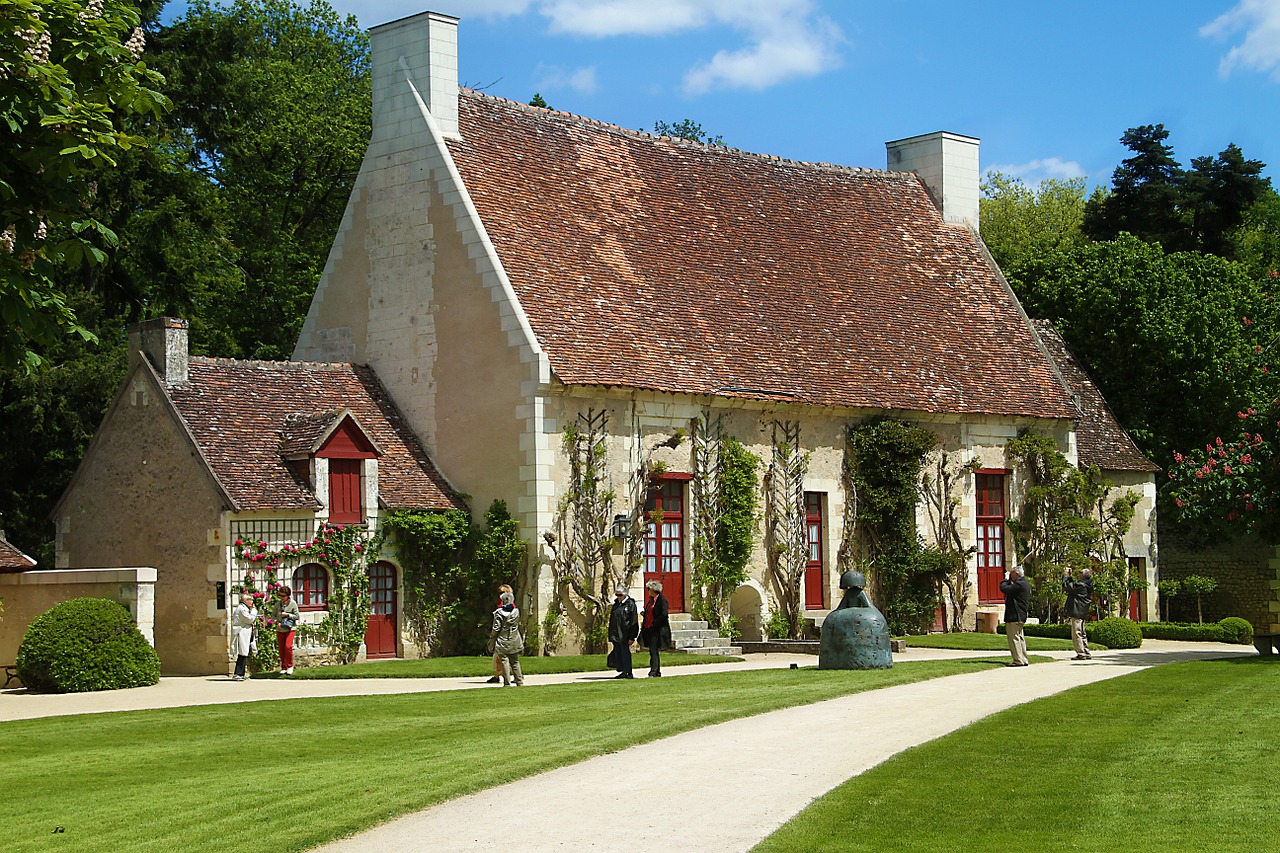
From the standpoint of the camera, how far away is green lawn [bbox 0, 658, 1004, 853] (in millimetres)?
10852

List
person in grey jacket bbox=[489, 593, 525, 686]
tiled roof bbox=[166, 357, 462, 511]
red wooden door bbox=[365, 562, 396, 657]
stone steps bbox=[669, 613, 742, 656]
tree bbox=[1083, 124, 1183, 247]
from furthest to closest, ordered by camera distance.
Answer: tree bbox=[1083, 124, 1183, 247] < stone steps bbox=[669, 613, 742, 656] < red wooden door bbox=[365, 562, 396, 657] < tiled roof bbox=[166, 357, 462, 511] < person in grey jacket bbox=[489, 593, 525, 686]

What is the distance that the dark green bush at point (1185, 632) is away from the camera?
3394 centimetres

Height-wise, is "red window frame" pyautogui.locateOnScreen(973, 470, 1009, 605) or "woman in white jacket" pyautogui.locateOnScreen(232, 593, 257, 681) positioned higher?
"red window frame" pyautogui.locateOnScreen(973, 470, 1009, 605)

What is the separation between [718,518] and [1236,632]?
1233 cm

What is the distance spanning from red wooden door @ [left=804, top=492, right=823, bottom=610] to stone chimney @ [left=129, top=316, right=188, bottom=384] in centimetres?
1257

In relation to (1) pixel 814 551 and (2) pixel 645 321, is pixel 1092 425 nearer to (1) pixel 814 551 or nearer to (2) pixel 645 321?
(1) pixel 814 551

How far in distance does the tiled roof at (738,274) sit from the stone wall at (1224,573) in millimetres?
9723

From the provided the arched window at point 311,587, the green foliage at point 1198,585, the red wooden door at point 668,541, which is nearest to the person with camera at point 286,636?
the arched window at point 311,587

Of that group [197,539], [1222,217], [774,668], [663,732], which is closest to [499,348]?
[197,539]

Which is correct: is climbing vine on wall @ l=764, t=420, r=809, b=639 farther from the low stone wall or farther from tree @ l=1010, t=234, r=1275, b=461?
tree @ l=1010, t=234, r=1275, b=461

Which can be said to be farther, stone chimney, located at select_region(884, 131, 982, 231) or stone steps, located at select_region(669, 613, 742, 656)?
stone chimney, located at select_region(884, 131, 982, 231)

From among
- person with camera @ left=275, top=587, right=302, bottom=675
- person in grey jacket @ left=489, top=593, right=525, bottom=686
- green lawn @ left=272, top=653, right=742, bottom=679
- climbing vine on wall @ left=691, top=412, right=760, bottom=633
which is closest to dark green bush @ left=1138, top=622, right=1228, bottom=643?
climbing vine on wall @ left=691, top=412, right=760, bottom=633

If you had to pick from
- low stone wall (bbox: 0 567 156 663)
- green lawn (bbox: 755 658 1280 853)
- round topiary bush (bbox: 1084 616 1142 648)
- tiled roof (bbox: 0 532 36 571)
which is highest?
tiled roof (bbox: 0 532 36 571)

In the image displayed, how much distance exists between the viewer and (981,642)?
30.2 metres
